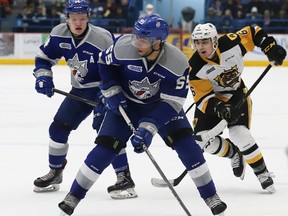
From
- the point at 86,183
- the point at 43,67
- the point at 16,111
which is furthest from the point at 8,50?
the point at 86,183

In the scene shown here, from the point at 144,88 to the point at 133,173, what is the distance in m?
1.25

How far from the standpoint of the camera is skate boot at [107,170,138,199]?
13.1ft

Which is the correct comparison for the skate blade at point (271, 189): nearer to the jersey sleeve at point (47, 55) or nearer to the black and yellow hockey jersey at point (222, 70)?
the black and yellow hockey jersey at point (222, 70)

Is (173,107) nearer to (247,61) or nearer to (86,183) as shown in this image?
(86,183)

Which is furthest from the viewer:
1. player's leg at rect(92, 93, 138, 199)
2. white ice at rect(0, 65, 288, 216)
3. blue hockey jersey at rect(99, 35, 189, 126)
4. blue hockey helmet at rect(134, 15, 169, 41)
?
player's leg at rect(92, 93, 138, 199)

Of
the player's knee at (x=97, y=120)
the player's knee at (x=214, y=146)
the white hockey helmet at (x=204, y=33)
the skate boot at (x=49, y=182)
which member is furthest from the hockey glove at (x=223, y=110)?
the skate boot at (x=49, y=182)

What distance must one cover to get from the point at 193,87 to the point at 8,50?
27.9 ft

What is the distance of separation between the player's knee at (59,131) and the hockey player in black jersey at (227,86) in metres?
0.77

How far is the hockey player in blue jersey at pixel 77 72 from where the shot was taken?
155 inches

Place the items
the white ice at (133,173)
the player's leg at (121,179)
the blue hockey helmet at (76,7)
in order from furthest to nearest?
1. the player's leg at (121,179)
2. the blue hockey helmet at (76,7)
3. the white ice at (133,173)

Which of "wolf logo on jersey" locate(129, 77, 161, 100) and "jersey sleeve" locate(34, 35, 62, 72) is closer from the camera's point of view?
"wolf logo on jersey" locate(129, 77, 161, 100)

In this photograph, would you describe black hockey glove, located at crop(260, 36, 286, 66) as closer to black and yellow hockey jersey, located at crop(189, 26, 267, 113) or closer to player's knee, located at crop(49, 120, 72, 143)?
black and yellow hockey jersey, located at crop(189, 26, 267, 113)

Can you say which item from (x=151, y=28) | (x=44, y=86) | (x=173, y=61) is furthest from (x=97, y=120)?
(x=151, y=28)

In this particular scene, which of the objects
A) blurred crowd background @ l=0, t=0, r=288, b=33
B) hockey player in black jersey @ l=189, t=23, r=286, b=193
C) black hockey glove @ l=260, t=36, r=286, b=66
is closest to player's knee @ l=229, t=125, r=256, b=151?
hockey player in black jersey @ l=189, t=23, r=286, b=193
